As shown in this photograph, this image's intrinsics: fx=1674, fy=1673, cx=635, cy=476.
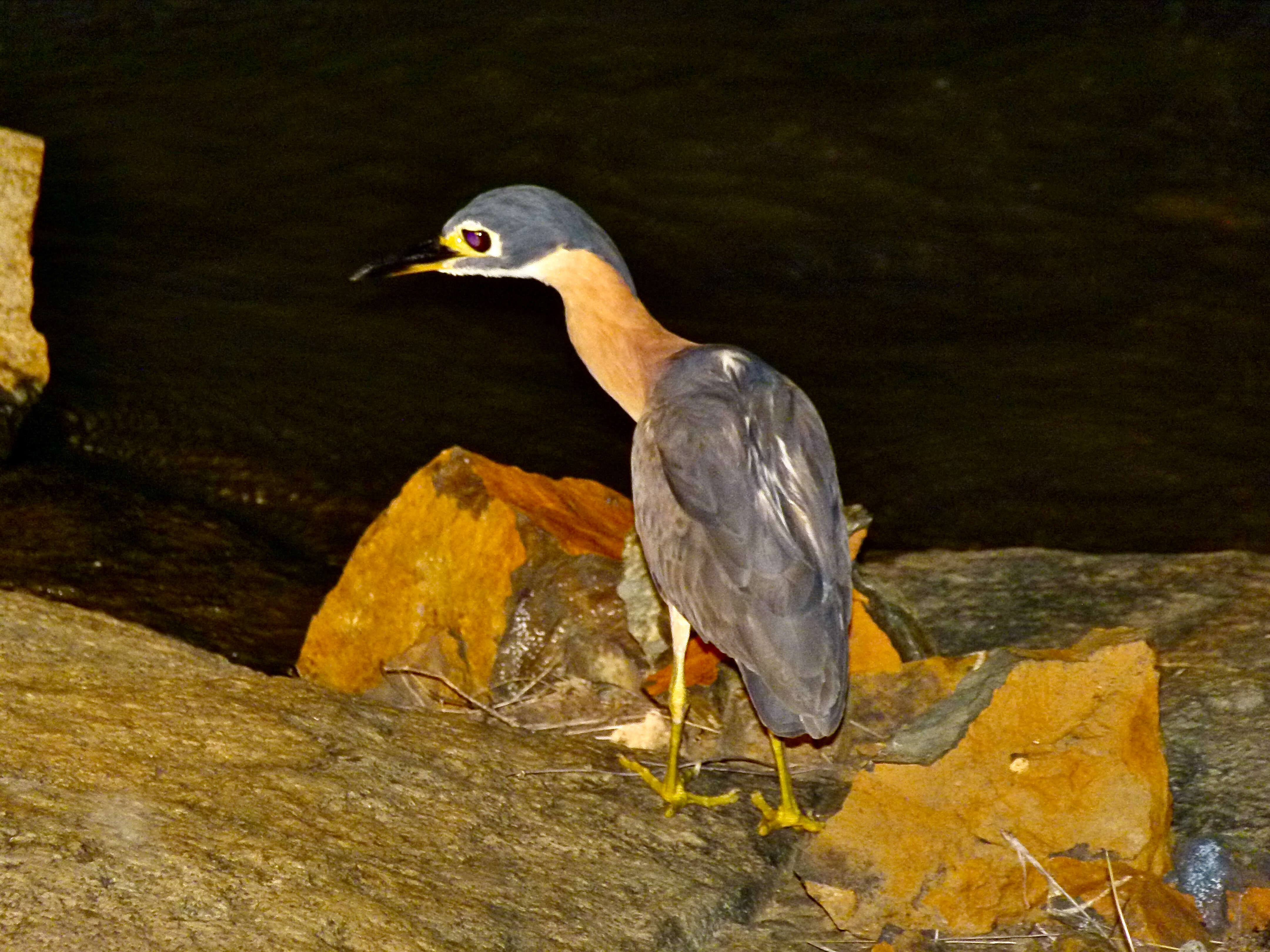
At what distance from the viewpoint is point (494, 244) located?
456cm

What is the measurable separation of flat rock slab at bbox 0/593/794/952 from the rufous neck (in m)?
0.98

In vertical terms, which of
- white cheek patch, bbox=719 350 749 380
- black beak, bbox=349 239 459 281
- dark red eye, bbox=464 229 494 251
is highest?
dark red eye, bbox=464 229 494 251

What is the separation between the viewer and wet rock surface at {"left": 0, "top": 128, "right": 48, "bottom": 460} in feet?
21.1

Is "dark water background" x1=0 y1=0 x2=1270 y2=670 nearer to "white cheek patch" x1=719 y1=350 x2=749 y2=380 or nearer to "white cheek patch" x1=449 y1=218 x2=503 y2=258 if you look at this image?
"white cheek patch" x1=449 y1=218 x2=503 y2=258

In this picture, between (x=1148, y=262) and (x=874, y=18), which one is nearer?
(x=1148, y=262)

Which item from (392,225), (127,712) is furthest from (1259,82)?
(127,712)

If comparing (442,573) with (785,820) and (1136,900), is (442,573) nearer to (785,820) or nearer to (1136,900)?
(785,820)

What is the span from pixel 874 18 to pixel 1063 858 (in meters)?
9.52

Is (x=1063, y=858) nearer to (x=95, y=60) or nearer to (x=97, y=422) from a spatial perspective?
(x=97, y=422)

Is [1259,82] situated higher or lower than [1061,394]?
higher

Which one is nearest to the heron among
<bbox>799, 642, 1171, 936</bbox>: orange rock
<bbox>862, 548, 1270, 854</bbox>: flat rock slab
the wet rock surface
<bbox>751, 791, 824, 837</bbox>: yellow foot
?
<bbox>751, 791, 824, 837</bbox>: yellow foot

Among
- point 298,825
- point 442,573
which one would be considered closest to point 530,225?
point 442,573

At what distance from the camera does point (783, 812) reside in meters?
4.01

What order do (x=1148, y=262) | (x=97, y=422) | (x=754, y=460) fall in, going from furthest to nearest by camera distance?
(x=1148, y=262) → (x=97, y=422) → (x=754, y=460)
